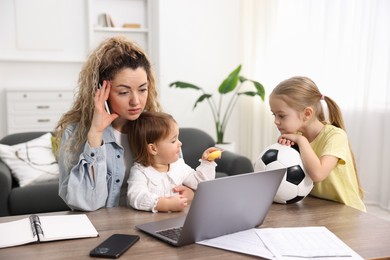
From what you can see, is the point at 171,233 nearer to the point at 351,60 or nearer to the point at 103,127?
the point at 103,127

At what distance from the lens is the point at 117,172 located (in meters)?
1.71

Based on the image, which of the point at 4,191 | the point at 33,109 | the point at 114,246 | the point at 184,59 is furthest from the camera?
the point at 184,59

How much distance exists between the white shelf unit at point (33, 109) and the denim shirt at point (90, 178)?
3.42m

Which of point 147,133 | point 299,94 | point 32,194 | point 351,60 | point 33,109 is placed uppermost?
point 351,60

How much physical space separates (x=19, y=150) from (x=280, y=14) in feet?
9.54

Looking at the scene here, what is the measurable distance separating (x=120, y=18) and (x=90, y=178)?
13.5ft

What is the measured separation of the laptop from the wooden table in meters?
0.04

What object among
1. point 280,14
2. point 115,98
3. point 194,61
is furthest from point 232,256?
point 194,61

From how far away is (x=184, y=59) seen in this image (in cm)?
530

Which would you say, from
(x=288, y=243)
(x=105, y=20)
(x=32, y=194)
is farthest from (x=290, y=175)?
(x=105, y=20)

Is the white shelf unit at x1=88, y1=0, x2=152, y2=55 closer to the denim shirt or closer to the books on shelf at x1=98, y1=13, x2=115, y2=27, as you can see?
the books on shelf at x1=98, y1=13, x2=115, y2=27

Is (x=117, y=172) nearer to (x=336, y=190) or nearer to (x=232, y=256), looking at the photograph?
(x=232, y=256)

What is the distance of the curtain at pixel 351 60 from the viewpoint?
3785mm

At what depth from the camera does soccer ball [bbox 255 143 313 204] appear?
1577 mm
